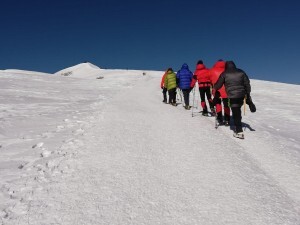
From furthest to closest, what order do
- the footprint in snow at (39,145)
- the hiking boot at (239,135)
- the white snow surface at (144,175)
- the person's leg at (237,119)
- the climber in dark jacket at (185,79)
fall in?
the climber in dark jacket at (185,79)
the person's leg at (237,119)
the hiking boot at (239,135)
the footprint in snow at (39,145)
the white snow surface at (144,175)

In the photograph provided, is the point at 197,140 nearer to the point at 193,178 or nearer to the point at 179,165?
the point at 179,165

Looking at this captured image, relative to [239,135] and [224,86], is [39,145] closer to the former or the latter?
[239,135]

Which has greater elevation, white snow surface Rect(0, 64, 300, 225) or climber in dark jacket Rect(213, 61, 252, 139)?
climber in dark jacket Rect(213, 61, 252, 139)

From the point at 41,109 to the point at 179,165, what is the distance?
28.3 ft

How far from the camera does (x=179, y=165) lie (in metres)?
5.95

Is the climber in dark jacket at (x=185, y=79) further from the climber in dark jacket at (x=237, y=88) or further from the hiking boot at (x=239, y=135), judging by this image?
the hiking boot at (x=239, y=135)

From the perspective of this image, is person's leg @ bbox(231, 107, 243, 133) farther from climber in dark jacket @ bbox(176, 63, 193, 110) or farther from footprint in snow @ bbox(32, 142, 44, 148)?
climber in dark jacket @ bbox(176, 63, 193, 110)

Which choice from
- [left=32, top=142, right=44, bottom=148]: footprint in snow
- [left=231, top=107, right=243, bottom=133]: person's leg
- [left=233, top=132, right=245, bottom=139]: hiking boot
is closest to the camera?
[left=32, top=142, right=44, bottom=148]: footprint in snow

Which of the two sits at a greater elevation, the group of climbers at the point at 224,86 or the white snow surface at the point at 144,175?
the group of climbers at the point at 224,86

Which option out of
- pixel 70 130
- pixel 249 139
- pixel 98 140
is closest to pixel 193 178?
pixel 98 140

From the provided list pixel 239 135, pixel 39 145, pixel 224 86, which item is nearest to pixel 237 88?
pixel 224 86

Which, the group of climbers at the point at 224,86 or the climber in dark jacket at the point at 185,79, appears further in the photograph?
the climber in dark jacket at the point at 185,79

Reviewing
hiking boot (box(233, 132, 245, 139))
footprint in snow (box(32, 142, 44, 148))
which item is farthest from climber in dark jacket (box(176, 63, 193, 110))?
footprint in snow (box(32, 142, 44, 148))

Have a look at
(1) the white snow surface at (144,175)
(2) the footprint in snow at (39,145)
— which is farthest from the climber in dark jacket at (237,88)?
(2) the footprint in snow at (39,145)
